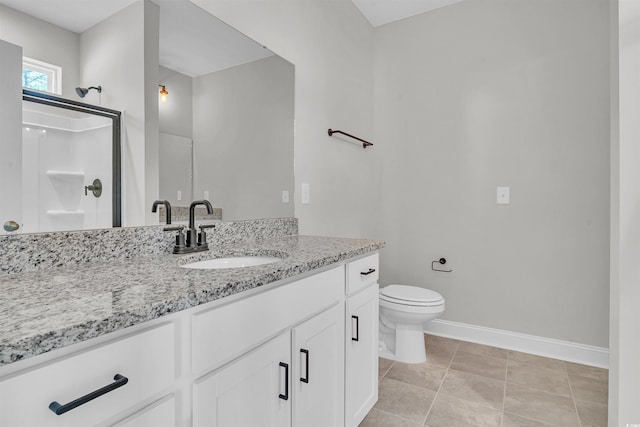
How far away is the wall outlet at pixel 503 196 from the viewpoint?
250 centimetres

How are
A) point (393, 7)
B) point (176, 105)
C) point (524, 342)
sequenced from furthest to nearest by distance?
point (393, 7) → point (524, 342) → point (176, 105)

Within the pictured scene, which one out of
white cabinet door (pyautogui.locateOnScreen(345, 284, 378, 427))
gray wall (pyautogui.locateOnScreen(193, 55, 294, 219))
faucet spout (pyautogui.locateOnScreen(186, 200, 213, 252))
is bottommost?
white cabinet door (pyautogui.locateOnScreen(345, 284, 378, 427))

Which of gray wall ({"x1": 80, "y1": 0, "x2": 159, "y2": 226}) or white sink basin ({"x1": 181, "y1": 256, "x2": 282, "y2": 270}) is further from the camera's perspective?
white sink basin ({"x1": 181, "y1": 256, "x2": 282, "y2": 270})

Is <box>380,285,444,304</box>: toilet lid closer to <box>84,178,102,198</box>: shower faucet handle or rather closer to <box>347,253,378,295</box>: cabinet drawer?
<box>347,253,378,295</box>: cabinet drawer

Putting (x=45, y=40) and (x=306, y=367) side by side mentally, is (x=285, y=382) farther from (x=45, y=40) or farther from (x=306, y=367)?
(x=45, y=40)

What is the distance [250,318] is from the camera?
0.89 meters

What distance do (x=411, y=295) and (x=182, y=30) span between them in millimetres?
1992

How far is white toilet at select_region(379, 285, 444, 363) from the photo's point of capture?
221cm

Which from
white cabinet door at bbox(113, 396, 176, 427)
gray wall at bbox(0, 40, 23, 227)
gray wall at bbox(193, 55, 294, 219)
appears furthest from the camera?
gray wall at bbox(193, 55, 294, 219)

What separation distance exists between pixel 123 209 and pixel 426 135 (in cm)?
232

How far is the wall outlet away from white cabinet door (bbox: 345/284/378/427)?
4.67 feet

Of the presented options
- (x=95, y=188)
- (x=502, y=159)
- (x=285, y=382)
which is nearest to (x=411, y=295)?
(x=502, y=159)

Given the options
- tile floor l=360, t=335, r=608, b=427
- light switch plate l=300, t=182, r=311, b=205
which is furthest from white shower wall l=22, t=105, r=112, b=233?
tile floor l=360, t=335, r=608, b=427

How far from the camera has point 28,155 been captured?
0.94 metres
